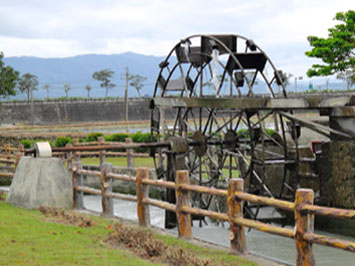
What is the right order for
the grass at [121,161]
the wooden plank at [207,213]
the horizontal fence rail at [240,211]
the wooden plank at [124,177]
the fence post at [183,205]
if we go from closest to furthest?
the horizontal fence rail at [240,211]
the wooden plank at [207,213]
the fence post at [183,205]
the wooden plank at [124,177]
the grass at [121,161]

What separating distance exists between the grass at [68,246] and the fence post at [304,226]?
847 mm

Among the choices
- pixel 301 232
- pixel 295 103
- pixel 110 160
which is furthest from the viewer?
pixel 110 160

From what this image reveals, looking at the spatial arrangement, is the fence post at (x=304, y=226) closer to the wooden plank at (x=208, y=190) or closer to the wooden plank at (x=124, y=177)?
the wooden plank at (x=208, y=190)

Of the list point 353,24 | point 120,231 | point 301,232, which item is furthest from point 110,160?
point 301,232

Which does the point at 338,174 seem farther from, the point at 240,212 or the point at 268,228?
the point at 268,228

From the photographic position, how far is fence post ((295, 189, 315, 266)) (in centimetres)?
716

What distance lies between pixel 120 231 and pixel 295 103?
189 inches

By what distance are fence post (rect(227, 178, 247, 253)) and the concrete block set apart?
216 inches

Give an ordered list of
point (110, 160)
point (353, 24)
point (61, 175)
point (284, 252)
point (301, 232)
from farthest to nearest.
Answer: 1. point (353, 24)
2. point (110, 160)
3. point (61, 175)
4. point (284, 252)
5. point (301, 232)

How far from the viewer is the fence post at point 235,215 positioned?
8.40 meters

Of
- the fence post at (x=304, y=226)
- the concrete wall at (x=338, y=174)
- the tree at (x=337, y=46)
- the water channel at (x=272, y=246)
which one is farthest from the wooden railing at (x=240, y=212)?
the tree at (x=337, y=46)

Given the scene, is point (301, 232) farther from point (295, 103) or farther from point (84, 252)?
point (295, 103)

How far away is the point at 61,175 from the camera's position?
1312cm

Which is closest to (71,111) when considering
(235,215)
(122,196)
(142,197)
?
(122,196)
